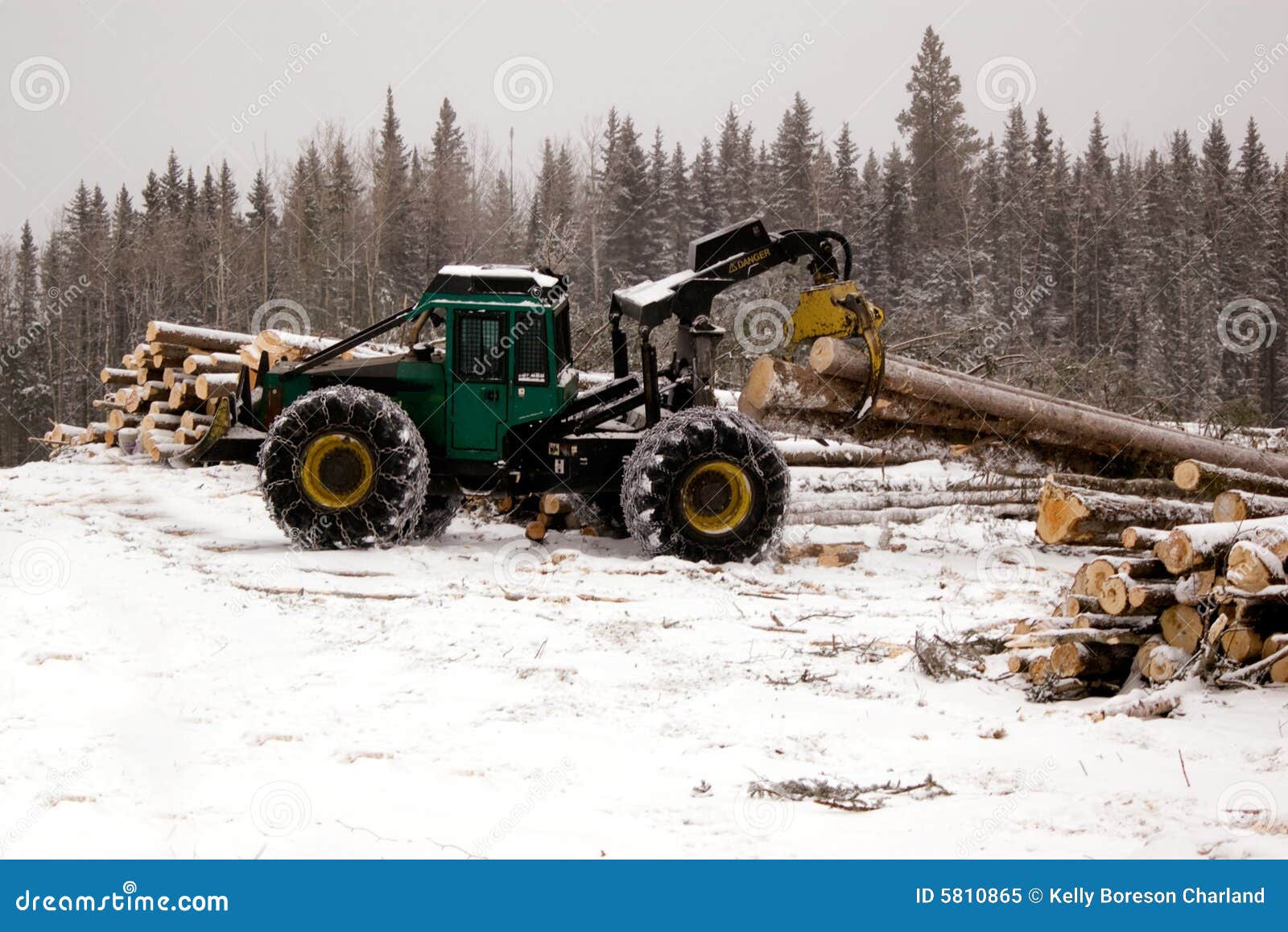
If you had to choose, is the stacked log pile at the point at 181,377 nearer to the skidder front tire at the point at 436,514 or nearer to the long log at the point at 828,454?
the skidder front tire at the point at 436,514

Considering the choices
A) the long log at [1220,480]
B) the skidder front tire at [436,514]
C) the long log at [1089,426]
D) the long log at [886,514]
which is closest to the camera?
the long log at [1220,480]

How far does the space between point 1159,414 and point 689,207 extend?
4450 cm

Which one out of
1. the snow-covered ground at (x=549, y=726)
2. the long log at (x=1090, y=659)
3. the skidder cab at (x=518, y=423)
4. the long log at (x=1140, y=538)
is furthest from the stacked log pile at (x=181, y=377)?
the long log at (x=1090, y=659)

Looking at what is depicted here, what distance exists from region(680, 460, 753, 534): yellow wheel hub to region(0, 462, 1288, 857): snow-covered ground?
36.9 inches

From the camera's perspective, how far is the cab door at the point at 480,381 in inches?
400

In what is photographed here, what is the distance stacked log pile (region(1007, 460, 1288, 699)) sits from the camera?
5742 millimetres

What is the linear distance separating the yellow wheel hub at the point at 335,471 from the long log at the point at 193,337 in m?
7.28

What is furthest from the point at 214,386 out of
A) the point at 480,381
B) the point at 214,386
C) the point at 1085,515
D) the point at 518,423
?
the point at 1085,515

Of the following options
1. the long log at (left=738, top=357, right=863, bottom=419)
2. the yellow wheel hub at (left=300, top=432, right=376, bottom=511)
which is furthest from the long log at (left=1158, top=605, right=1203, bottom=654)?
the yellow wheel hub at (left=300, top=432, right=376, bottom=511)

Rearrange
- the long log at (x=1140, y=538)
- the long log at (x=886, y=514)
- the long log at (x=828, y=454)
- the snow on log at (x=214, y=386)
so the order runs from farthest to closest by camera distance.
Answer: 1. the snow on log at (x=214, y=386)
2. the long log at (x=828, y=454)
3. the long log at (x=886, y=514)
4. the long log at (x=1140, y=538)

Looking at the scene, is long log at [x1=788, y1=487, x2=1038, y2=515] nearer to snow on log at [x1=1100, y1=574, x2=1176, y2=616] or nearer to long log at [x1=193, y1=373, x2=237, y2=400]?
snow on log at [x1=1100, y1=574, x2=1176, y2=616]

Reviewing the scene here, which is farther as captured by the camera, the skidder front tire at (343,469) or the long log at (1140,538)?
the skidder front tire at (343,469)

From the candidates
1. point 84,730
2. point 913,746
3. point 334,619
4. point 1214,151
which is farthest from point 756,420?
point 1214,151

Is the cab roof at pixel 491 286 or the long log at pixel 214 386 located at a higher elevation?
the cab roof at pixel 491 286
